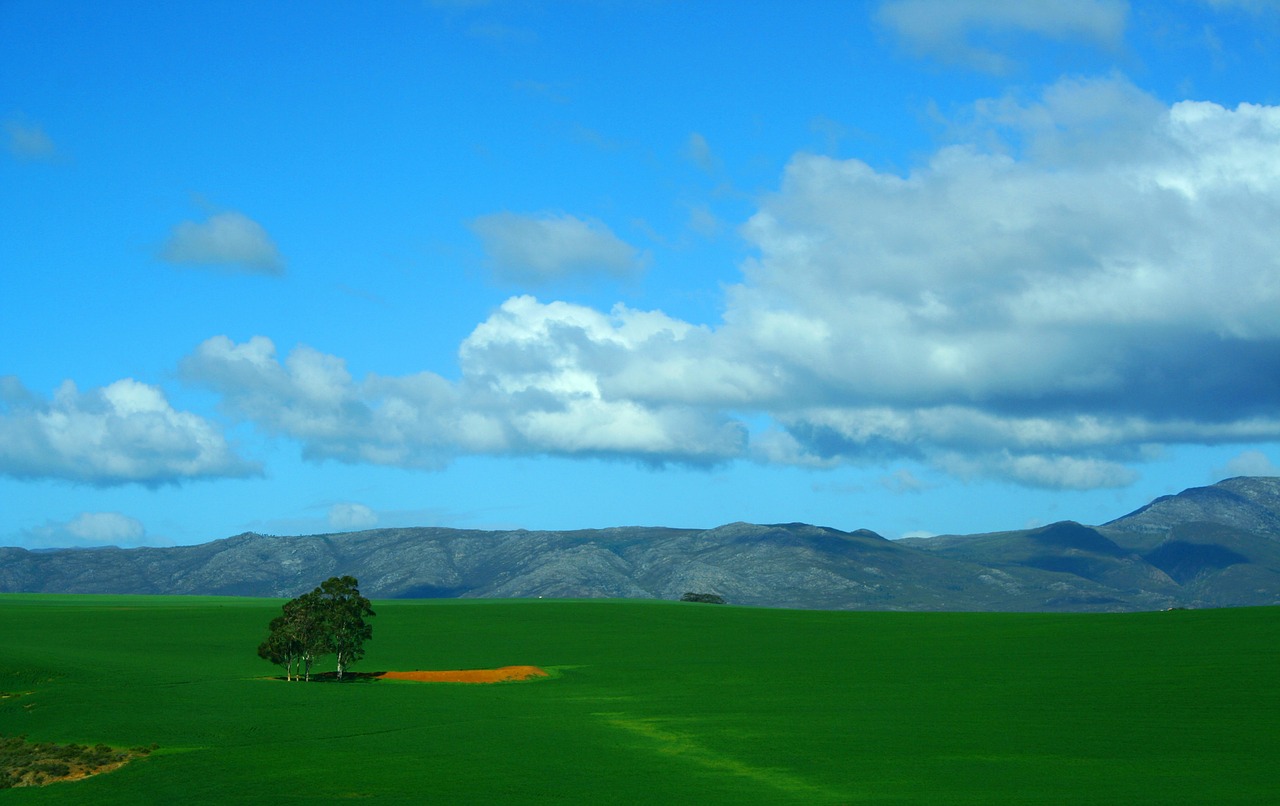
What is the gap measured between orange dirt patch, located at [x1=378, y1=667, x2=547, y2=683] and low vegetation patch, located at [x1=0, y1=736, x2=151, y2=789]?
3523 cm

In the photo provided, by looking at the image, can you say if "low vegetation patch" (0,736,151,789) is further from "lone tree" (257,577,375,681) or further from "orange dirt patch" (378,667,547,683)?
"orange dirt patch" (378,667,547,683)

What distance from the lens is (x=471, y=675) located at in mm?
95812

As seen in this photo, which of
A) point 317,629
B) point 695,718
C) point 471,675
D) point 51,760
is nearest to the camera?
point 51,760

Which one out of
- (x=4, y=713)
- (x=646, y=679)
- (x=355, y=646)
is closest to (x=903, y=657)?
(x=646, y=679)

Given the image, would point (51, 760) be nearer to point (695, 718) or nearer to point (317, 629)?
point (695, 718)

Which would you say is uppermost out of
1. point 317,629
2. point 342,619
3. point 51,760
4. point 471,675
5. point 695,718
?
point 342,619

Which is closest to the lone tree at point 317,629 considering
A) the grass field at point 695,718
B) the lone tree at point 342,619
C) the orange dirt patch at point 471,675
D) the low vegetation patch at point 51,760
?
the lone tree at point 342,619

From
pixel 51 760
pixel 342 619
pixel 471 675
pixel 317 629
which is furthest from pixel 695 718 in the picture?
pixel 317 629

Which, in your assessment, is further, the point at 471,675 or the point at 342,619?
the point at 471,675

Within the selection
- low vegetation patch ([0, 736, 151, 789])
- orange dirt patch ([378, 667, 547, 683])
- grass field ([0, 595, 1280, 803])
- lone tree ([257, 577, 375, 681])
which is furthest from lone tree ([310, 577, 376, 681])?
low vegetation patch ([0, 736, 151, 789])

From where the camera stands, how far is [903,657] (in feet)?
357

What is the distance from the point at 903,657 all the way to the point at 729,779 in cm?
5953

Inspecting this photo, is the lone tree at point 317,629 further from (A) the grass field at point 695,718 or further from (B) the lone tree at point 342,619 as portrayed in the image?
(A) the grass field at point 695,718

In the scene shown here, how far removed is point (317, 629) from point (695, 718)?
3719 centimetres
